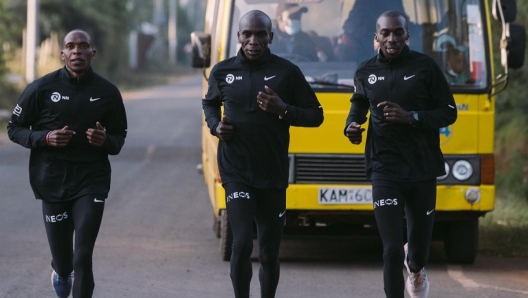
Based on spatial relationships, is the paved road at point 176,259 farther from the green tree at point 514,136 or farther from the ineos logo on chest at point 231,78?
the green tree at point 514,136

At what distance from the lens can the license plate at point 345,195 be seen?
374 inches

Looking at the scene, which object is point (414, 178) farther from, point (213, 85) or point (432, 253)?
point (432, 253)

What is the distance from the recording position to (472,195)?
375 inches

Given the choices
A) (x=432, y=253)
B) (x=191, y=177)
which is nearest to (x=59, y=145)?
(x=432, y=253)

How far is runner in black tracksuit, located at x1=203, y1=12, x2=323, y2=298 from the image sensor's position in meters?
6.95

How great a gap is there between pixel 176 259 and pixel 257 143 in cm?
353

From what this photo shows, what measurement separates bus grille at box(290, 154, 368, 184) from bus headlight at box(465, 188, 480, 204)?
0.83 m

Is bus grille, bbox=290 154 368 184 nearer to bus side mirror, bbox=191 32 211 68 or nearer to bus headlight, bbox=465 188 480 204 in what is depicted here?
bus headlight, bbox=465 188 480 204

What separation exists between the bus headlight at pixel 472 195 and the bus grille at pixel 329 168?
2.72ft

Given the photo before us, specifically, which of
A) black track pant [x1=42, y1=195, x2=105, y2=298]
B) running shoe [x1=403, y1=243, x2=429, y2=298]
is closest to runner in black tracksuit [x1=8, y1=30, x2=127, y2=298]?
black track pant [x1=42, y1=195, x2=105, y2=298]

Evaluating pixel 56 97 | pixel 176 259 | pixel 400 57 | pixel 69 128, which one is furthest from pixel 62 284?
→ pixel 176 259

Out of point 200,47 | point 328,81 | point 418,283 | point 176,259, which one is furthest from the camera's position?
point 176,259

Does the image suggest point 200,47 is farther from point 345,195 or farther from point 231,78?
point 231,78

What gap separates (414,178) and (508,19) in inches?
111
